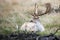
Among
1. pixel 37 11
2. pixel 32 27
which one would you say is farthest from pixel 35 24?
pixel 37 11

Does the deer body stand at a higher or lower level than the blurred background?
lower

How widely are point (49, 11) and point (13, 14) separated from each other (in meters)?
0.41

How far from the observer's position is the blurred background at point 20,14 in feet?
6.96

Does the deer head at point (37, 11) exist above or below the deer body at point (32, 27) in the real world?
above

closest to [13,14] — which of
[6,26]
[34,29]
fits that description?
[6,26]

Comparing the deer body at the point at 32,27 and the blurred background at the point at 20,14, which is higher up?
the blurred background at the point at 20,14

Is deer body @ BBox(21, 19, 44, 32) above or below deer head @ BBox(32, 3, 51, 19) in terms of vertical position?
below

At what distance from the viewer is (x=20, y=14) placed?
7.01 ft

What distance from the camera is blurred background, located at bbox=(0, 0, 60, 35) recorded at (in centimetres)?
212

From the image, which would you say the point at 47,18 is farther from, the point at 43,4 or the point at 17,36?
the point at 17,36

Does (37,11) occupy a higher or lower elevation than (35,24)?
higher

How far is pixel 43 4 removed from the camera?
214cm

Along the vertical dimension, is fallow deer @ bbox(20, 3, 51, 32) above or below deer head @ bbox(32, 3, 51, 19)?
below

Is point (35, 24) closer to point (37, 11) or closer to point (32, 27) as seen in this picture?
point (32, 27)
